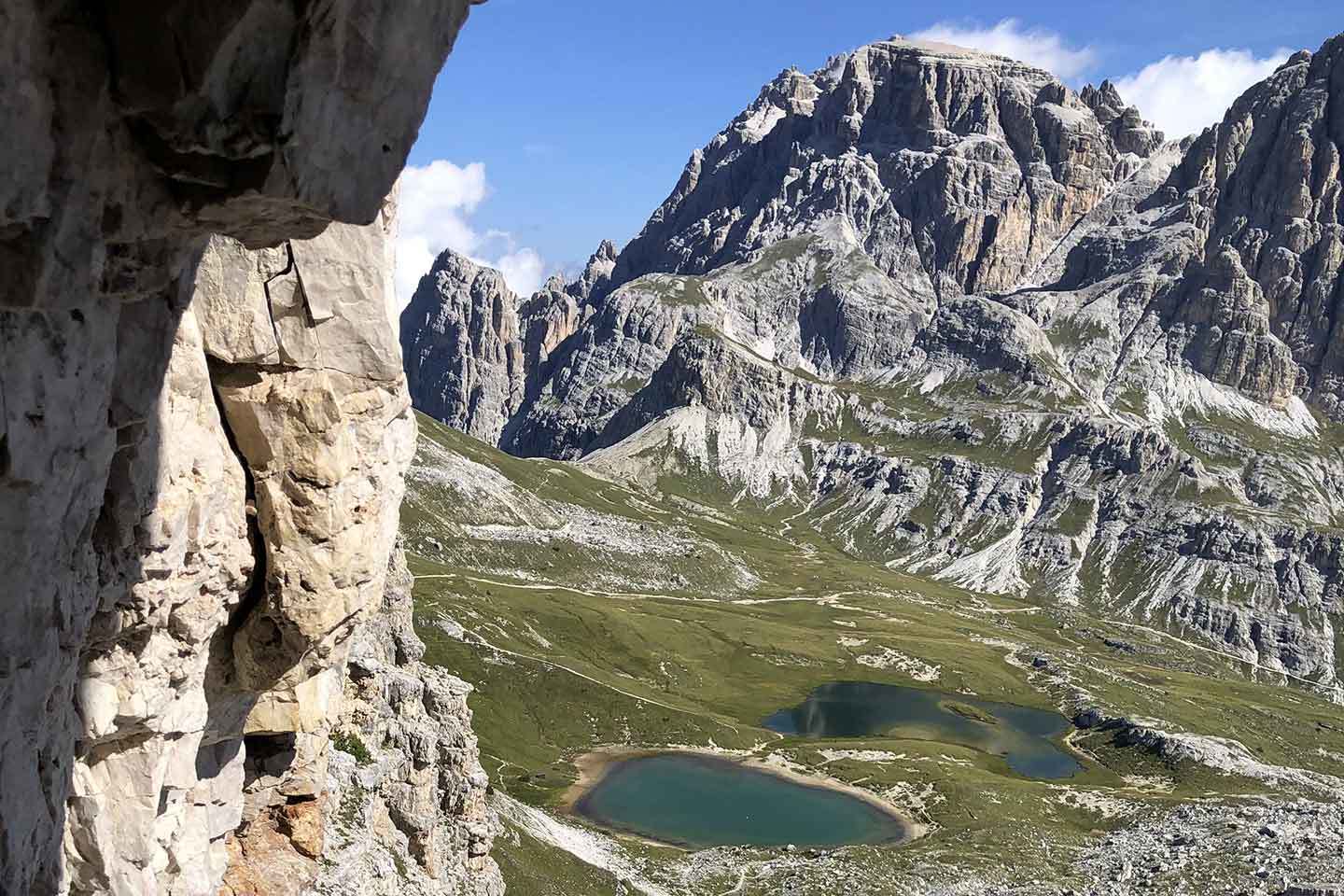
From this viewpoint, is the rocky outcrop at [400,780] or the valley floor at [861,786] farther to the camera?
the valley floor at [861,786]

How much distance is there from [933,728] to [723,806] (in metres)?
71.2

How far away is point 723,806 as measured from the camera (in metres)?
128

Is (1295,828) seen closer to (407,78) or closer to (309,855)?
(309,855)

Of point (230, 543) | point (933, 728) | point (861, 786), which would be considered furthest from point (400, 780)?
point (933, 728)

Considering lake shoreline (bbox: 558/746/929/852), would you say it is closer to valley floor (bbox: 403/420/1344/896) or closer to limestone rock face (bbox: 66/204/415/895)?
valley floor (bbox: 403/420/1344/896)

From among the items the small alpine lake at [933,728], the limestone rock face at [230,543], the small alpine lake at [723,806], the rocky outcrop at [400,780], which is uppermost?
the limestone rock face at [230,543]

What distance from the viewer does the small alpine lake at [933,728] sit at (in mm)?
175250

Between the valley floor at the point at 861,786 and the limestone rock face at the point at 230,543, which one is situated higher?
the limestone rock face at the point at 230,543

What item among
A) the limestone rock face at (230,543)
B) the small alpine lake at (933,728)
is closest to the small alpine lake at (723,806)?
the small alpine lake at (933,728)

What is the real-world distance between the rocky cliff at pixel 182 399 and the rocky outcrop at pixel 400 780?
Result: 10.7 metres

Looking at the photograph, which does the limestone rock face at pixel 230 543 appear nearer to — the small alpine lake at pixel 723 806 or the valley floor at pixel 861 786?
the valley floor at pixel 861 786

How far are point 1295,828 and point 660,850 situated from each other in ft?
221

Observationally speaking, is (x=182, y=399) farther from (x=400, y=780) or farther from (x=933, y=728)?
(x=933, y=728)

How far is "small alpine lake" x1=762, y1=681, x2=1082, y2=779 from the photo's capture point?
175 meters
